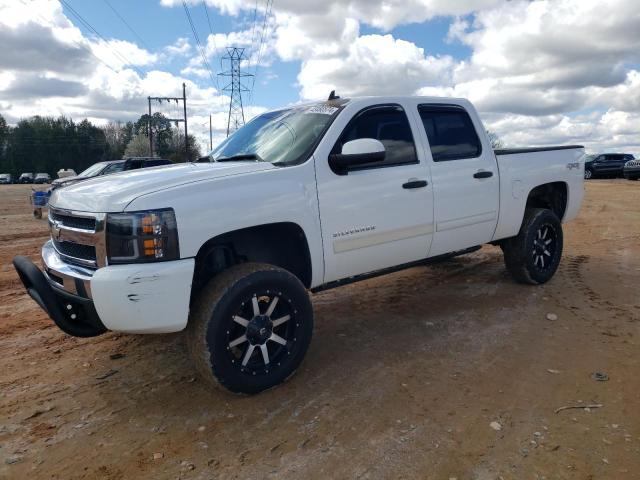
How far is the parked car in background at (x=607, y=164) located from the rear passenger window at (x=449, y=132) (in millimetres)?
30173

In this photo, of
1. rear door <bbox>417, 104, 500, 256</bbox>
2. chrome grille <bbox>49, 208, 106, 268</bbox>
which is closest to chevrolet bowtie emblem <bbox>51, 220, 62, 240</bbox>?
chrome grille <bbox>49, 208, 106, 268</bbox>

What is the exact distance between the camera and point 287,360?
11.5ft

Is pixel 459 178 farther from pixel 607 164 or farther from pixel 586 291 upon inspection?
pixel 607 164

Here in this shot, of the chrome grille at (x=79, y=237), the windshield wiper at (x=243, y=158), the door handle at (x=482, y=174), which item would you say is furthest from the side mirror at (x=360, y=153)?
the chrome grille at (x=79, y=237)

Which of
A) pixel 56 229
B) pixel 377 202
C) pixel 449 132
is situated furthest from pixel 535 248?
pixel 56 229

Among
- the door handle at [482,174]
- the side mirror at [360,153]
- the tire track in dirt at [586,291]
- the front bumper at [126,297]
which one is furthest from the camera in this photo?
the tire track in dirt at [586,291]

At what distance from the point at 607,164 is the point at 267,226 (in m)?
33.5

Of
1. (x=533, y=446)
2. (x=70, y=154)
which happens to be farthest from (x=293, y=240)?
(x=70, y=154)

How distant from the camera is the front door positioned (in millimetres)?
3748

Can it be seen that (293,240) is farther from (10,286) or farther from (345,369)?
(10,286)

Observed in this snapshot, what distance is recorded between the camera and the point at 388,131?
429cm

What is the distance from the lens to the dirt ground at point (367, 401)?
2.68 m

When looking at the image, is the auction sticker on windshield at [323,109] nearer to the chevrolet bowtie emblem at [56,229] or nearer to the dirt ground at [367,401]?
the dirt ground at [367,401]

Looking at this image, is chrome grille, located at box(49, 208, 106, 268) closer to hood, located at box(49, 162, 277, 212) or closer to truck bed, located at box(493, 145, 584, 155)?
hood, located at box(49, 162, 277, 212)
